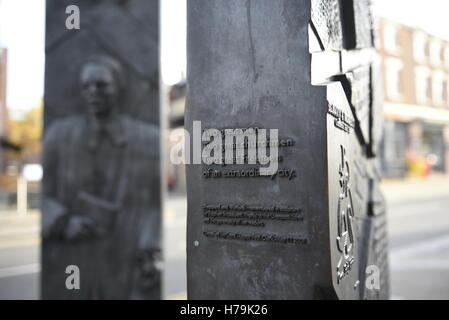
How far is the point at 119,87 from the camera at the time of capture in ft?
Result: 13.5

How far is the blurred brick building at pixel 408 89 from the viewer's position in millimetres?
22766

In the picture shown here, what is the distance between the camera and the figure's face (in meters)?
4.00

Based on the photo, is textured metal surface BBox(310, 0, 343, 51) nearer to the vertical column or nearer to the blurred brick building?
the vertical column

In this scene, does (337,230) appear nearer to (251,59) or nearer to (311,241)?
(311,241)

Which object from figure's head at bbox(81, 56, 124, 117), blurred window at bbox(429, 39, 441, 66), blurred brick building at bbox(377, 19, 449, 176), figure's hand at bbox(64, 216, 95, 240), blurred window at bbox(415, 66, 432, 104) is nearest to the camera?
figure's head at bbox(81, 56, 124, 117)

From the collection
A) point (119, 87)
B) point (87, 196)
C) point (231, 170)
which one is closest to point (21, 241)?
point (87, 196)

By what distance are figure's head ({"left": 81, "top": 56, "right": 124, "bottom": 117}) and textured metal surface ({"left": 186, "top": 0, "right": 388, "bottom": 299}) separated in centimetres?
171

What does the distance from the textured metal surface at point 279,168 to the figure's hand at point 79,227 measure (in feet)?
6.48

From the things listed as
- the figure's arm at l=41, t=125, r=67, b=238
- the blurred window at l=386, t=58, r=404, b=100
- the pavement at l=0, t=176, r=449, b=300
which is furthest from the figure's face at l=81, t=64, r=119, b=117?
the blurred window at l=386, t=58, r=404, b=100

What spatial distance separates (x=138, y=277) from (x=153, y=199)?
0.83 meters

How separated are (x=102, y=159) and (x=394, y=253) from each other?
5537 mm

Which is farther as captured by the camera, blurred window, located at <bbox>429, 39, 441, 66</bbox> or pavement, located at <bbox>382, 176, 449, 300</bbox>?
blurred window, located at <bbox>429, 39, 441, 66</bbox>

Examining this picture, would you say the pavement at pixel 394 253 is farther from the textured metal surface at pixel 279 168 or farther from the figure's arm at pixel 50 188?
the textured metal surface at pixel 279 168

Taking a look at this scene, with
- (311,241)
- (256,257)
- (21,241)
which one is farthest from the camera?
(21,241)
